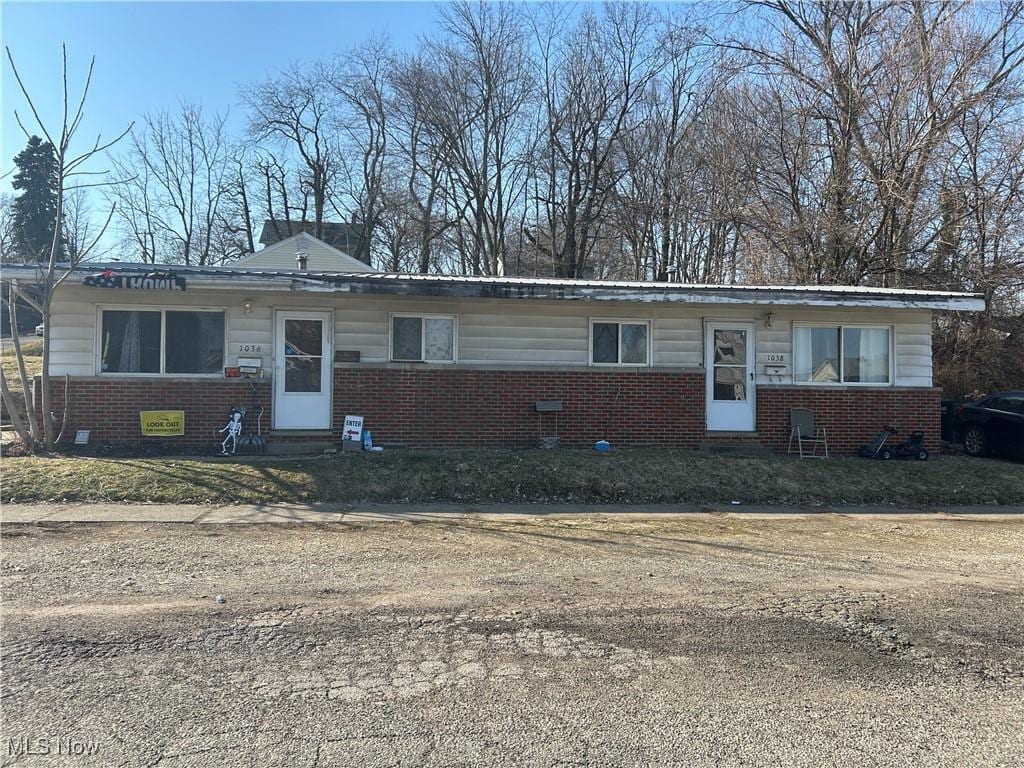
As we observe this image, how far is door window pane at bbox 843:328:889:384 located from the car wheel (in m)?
2.86

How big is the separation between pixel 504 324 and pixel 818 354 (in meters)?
5.99

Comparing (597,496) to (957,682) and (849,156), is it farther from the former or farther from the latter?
(849,156)

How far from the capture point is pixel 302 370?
11.7 metres

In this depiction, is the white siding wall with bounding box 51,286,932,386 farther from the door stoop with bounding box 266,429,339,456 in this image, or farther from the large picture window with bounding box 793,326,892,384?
the door stoop with bounding box 266,429,339,456

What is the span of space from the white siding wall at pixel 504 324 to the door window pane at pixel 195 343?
21 cm

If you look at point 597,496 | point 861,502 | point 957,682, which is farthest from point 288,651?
point 861,502

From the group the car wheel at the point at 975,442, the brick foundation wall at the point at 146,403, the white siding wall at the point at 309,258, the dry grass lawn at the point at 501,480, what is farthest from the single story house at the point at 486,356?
the white siding wall at the point at 309,258

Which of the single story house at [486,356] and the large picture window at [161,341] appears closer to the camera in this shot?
the single story house at [486,356]

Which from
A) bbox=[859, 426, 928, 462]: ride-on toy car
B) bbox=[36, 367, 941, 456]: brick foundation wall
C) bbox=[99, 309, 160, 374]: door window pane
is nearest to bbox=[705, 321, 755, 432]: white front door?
bbox=[36, 367, 941, 456]: brick foundation wall

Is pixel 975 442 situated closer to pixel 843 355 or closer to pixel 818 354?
pixel 843 355

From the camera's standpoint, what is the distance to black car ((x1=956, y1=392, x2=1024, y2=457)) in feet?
42.2

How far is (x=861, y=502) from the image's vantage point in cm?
954

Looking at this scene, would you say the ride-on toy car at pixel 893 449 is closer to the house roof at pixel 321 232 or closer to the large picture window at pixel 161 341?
the large picture window at pixel 161 341

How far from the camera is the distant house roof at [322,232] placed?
36.8 metres
